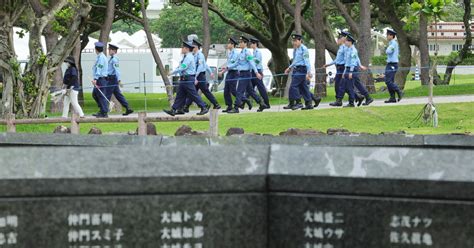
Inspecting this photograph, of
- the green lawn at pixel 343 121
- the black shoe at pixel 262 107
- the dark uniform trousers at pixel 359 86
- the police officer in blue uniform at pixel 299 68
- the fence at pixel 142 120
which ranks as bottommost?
the green lawn at pixel 343 121

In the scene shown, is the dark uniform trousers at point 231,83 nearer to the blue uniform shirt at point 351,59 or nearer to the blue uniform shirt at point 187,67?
the blue uniform shirt at point 187,67

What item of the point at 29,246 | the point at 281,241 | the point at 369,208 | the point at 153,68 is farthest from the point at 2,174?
the point at 153,68

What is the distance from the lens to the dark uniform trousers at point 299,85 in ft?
79.8

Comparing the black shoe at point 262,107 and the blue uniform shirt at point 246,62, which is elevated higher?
the blue uniform shirt at point 246,62

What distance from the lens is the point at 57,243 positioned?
11.3ft

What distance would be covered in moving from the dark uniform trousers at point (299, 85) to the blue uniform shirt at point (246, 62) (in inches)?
41.7

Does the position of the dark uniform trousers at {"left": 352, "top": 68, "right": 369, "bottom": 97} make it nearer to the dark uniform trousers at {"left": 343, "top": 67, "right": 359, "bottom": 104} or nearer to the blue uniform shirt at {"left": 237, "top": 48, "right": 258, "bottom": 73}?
the dark uniform trousers at {"left": 343, "top": 67, "right": 359, "bottom": 104}

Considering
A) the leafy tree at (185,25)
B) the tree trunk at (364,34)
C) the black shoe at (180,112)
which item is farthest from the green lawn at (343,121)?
the leafy tree at (185,25)

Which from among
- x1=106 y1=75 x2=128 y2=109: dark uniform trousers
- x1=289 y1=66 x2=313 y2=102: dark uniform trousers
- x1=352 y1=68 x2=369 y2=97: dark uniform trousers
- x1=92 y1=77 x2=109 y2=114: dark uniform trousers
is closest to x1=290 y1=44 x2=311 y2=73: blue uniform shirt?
x1=289 y1=66 x2=313 y2=102: dark uniform trousers

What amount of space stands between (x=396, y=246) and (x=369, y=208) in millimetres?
169

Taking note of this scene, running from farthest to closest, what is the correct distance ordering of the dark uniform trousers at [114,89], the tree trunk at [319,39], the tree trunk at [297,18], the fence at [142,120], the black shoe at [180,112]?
the tree trunk at [319,39]
the tree trunk at [297,18]
the dark uniform trousers at [114,89]
the black shoe at [180,112]
the fence at [142,120]

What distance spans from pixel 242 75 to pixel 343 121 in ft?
10.8

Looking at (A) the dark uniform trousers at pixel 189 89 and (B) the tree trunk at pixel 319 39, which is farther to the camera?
(B) the tree trunk at pixel 319 39

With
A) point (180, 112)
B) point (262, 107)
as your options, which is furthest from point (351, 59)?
point (180, 112)
